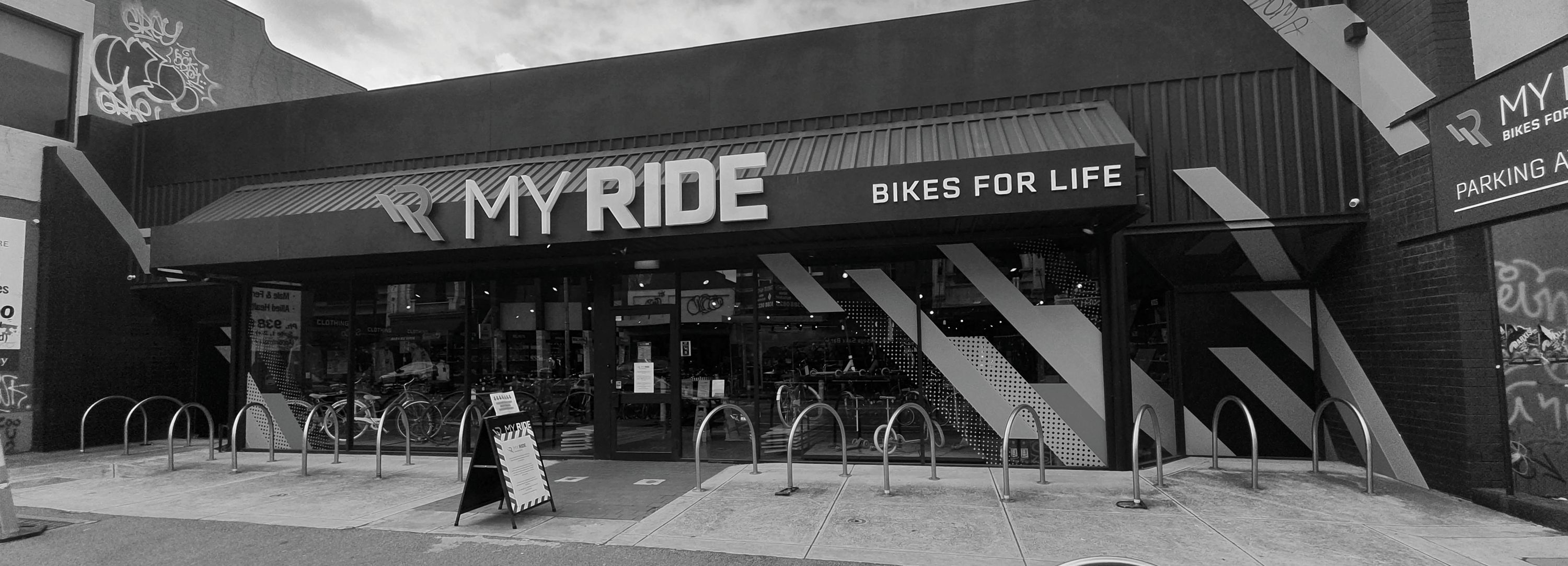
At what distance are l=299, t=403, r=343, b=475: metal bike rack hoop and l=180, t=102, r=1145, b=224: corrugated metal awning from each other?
105 inches

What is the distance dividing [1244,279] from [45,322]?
17126 millimetres

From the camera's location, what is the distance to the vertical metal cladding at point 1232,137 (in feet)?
27.5

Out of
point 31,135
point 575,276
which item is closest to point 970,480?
point 575,276

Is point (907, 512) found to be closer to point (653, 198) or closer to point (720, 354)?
point (720, 354)

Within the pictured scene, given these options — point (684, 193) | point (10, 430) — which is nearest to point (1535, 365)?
point (684, 193)

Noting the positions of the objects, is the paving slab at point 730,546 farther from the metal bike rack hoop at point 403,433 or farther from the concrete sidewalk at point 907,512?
the metal bike rack hoop at point 403,433

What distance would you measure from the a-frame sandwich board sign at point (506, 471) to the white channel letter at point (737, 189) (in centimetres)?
285

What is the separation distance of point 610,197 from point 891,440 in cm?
430

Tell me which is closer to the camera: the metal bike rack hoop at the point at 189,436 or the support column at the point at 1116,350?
the support column at the point at 1116,350

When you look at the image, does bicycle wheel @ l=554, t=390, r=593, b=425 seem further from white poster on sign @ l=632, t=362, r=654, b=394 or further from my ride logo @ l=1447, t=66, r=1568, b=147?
my ride logo @ l=1447, t=66, r=1568, b=147

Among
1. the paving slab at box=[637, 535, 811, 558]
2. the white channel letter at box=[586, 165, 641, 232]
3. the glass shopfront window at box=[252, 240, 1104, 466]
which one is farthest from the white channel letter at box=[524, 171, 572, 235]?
the paving slab at box=[637, 535, 811, 558]

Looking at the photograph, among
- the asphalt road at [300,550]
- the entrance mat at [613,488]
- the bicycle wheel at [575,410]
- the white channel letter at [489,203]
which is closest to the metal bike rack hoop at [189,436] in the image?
the asphalt road at [300,550]

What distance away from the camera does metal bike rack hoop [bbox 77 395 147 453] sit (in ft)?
39.5

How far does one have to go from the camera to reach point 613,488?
8.36 m
